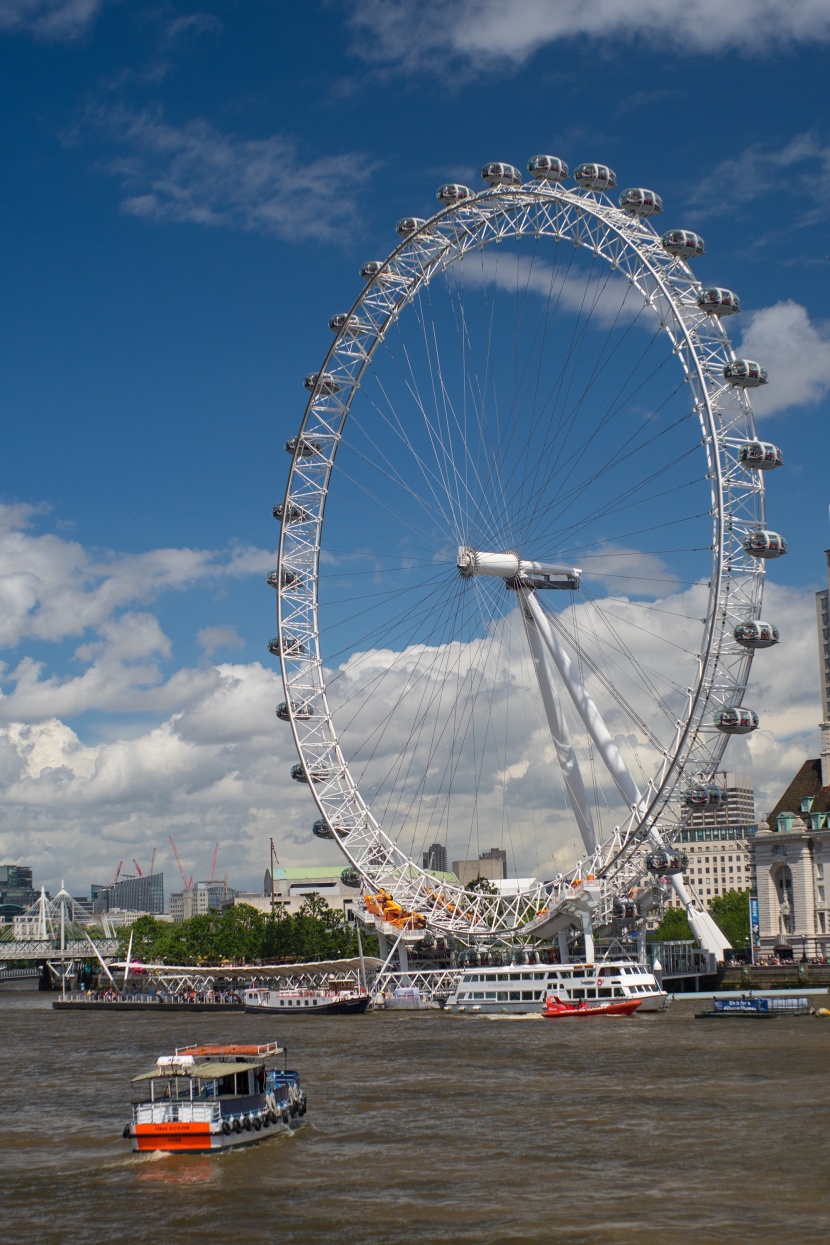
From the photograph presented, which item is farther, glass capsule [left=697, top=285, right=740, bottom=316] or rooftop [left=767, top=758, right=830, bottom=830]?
rooftop [left=767, top=758, right=830, bottom=830]

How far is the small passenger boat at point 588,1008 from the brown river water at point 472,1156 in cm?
1911

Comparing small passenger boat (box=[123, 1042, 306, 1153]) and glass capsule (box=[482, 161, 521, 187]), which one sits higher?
glass capsule (box=[482, 161, 521, 187])

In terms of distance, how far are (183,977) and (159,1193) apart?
105 m

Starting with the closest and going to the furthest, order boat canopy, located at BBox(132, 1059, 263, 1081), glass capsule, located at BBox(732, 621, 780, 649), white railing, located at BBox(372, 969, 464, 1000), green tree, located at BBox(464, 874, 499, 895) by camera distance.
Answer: boat canopy, located at BBox(132, 1059, 263, 1081)
glass capsule, located at BBox(732, 621, 780, 649)
white railing, located at BBox(372, 969, 464, 1000)
green tree, located at BBox(464, 874, 499, 895)

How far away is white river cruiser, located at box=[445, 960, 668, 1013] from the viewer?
86562mm

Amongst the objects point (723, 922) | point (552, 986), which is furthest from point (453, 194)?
point (723, 922)

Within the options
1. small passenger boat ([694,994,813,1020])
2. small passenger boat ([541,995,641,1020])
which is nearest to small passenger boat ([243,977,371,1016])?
small passenger boat ([541,995,641,1020])

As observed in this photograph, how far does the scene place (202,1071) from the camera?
41.9m

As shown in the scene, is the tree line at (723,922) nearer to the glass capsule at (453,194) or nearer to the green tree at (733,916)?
the green tree at (733,916)

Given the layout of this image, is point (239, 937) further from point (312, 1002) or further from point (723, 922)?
point (312, 1002)

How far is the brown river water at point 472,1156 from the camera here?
3200cm

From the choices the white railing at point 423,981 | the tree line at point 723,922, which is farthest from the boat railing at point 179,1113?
the tree line at point 723,922

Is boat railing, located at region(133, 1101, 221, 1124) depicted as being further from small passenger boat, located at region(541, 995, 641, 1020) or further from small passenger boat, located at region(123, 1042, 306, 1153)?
small passenger boat, located at region(541, 995, 641, 1020)

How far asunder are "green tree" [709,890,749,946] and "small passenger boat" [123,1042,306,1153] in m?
113
